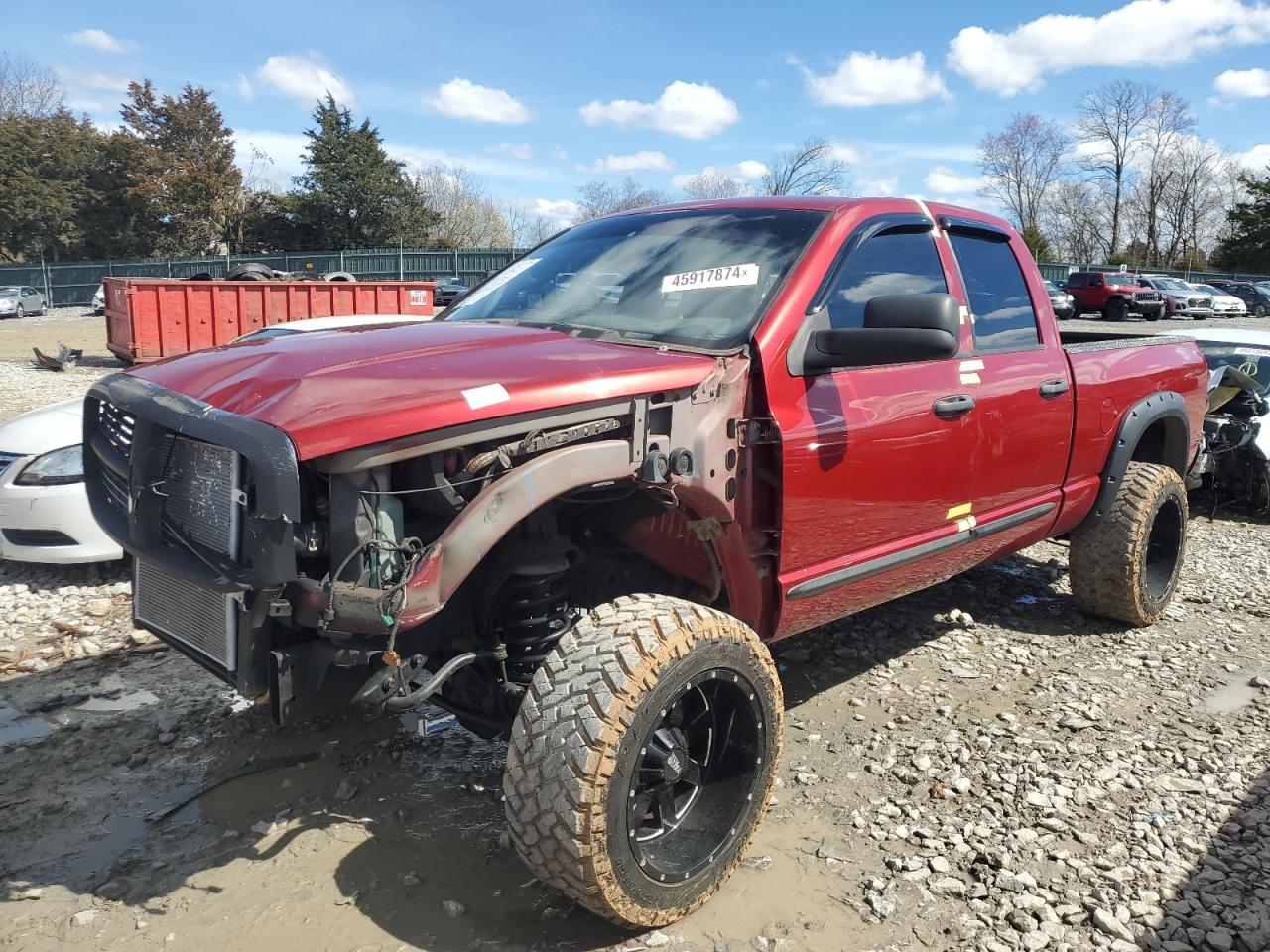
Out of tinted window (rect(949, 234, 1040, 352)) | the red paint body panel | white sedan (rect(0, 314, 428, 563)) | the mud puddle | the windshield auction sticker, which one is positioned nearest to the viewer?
the red paint body panel

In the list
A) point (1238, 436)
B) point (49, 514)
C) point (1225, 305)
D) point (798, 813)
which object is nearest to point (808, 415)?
point (798, 813)

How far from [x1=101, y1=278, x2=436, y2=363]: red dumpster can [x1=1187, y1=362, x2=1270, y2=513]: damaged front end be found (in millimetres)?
13166

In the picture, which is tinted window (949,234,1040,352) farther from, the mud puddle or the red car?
the red car

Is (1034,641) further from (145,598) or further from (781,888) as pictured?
(145,598)

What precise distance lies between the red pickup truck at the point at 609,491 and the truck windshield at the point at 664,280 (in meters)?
0.01

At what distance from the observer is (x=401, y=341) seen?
9.25ft

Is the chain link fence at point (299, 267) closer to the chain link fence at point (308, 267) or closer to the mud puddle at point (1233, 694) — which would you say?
the chain link fence at point (308, 267)

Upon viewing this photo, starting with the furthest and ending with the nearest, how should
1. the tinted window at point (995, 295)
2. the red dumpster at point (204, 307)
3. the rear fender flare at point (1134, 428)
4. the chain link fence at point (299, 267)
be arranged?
the chain link fence at point (299, 267) → the red dumpster at point (204, 307) → the rear fender flare at point (1134, 428) → the tinted window at point (995, 295)

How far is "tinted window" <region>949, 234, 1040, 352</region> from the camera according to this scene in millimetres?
3836

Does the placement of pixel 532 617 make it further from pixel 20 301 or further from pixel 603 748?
pixel 20 301

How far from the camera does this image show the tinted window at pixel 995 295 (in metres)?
3.84

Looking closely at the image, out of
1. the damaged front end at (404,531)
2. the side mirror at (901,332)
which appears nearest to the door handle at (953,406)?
the side mirror at (901,332)

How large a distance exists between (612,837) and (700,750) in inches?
22.4

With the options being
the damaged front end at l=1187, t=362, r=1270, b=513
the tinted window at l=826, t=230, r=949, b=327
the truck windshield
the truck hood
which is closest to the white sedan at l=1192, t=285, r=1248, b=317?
the damaged front end at l=1187, t=362, r=1270, b=513
